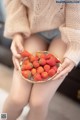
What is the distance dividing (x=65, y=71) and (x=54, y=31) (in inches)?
9.5

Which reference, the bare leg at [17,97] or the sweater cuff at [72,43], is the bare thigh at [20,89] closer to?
the bare leg at [17,97]

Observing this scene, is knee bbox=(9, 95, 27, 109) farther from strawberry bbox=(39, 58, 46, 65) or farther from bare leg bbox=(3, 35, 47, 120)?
strawberry bbox=(39, 58, 46, 65)

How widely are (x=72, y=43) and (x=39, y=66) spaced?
18 cm

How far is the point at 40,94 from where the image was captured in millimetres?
966

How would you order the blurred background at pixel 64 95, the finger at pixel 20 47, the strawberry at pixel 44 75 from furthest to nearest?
the blurred background at pixel 64 95 → the finger at pixel 20 47 → the strawberry at pixel 44 75

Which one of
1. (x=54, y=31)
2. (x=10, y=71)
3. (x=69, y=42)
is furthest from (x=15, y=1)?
(x=10, y=71)

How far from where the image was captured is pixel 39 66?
98 centimetres

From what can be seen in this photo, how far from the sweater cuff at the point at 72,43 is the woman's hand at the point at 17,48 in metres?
0.22

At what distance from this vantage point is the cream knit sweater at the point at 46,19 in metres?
0.98

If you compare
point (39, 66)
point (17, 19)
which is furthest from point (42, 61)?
point (17, 19)

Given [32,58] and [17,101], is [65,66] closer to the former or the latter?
[32,58]

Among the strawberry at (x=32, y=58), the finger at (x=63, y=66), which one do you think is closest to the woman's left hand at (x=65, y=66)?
the finger at (x=63, y=66)

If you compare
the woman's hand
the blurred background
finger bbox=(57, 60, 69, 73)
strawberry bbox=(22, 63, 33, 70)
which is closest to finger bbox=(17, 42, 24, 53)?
the woman's hand

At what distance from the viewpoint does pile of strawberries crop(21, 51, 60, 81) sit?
958 millimetres
